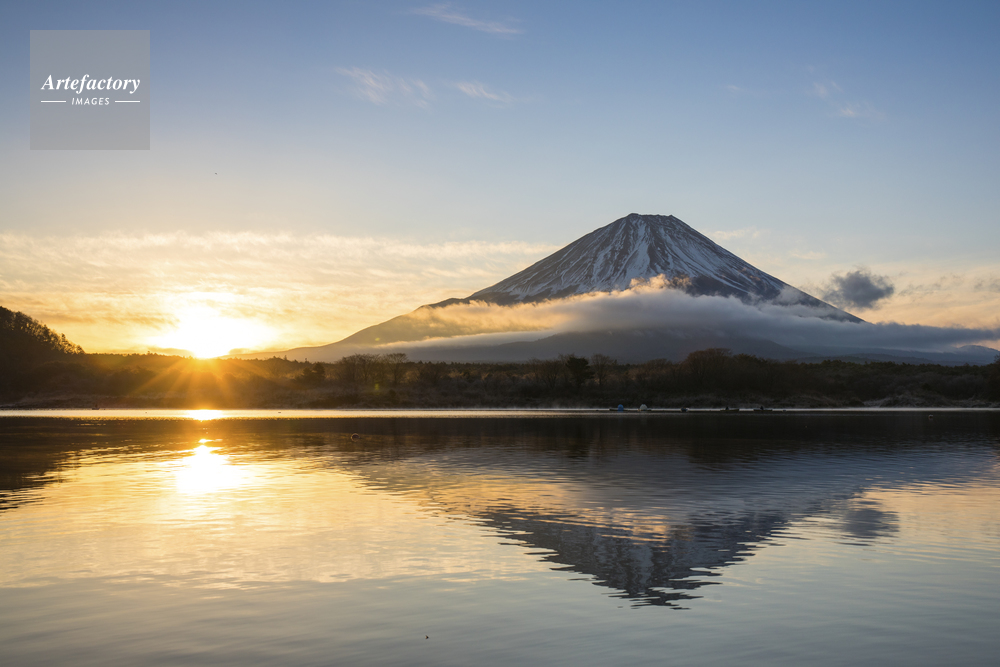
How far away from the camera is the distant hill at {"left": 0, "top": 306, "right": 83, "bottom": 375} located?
168 metres

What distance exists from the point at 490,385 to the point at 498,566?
136m

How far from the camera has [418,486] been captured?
28469mm

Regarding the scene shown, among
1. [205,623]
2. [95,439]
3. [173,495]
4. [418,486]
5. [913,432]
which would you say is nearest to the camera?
[205,623]

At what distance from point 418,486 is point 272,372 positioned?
166224 millimetres

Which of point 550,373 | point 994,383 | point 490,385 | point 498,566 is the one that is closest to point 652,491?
point 498,566

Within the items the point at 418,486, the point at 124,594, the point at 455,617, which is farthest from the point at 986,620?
the point at 418,486

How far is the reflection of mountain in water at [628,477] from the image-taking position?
57.5 ft

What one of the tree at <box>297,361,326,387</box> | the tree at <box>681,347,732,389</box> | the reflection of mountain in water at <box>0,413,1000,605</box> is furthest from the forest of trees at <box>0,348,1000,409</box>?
the reflection of mountain in water at <box>0,413,1000,605</box>

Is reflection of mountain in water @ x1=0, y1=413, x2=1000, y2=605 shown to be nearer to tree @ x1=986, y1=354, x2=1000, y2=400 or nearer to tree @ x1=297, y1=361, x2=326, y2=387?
tree @ x1=297, y1=361, x2=326, y2=387

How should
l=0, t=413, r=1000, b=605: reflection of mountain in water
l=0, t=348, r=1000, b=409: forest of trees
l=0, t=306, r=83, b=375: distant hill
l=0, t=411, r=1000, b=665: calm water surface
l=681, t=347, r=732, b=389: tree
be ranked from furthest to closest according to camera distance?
l=0, t=306, r=83, b=375: distant hill < l=681, t=347, r=732, b=389: tree < l=0, t=348, r=1000, b=409: forest of trees < l=0, t=413, r=1000, b=605: reflection of mountain in water < l=0, t=411, r=1000, b=665: calm water surface

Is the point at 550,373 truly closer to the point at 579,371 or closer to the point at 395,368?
the point at 579,371

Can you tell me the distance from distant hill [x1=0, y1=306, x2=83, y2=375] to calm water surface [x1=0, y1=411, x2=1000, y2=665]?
156 m

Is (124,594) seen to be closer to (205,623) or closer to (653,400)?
(205,623)

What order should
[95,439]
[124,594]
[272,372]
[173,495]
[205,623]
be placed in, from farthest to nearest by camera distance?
[272,372] < [95,439] < [173,495] < [124,594] < [205,623]
